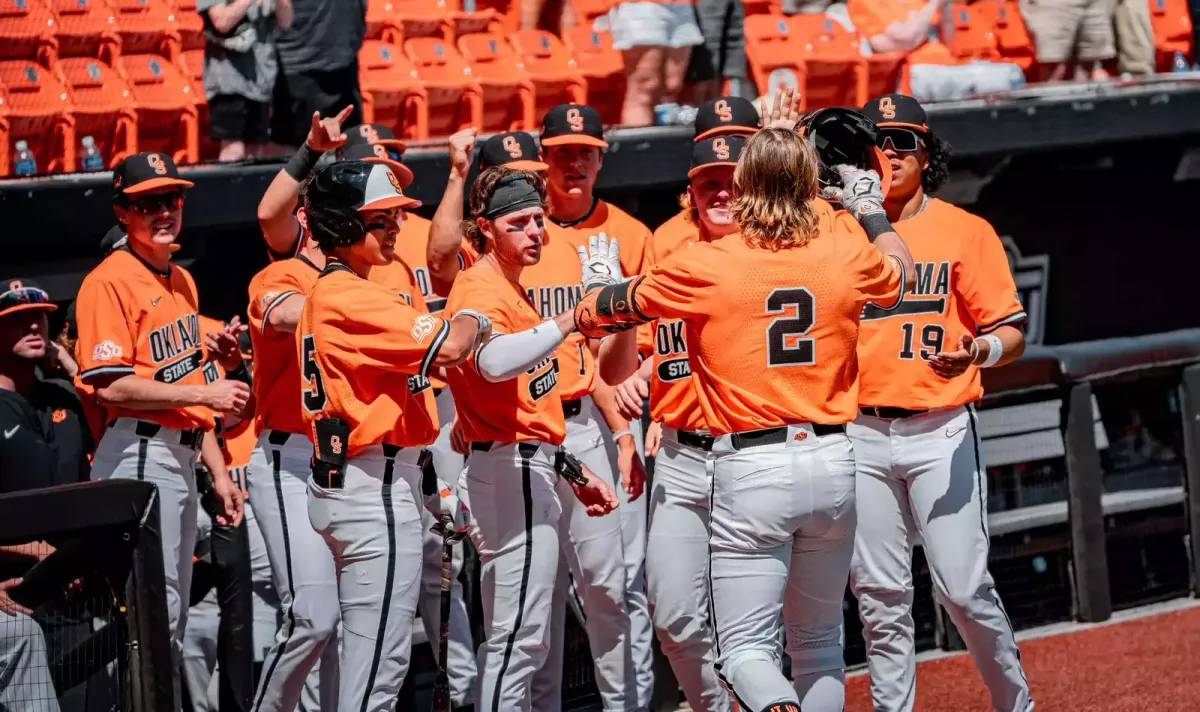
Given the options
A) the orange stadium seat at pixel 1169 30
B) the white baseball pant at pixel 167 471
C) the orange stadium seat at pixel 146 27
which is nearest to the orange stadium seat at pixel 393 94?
the orange stadium seat at pixel 146 27

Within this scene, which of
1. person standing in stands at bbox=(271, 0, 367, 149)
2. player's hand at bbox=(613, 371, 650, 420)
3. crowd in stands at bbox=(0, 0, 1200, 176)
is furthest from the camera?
person standing in stands at bbox=(271, 0, 367, 149)

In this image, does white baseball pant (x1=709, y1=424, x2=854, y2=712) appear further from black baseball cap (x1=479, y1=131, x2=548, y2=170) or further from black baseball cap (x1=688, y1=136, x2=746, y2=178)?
black baseball cap (x1=479, y1=131, x2=548, y2=170)

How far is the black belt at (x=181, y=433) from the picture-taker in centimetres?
447

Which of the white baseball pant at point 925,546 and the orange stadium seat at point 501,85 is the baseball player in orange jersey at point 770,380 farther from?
the orange stadium seat at point 501,85

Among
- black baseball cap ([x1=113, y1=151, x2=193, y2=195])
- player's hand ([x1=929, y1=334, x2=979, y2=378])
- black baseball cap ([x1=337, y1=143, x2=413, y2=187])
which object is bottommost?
player's hand ([x1=929, y1=334, x2=979, y2=378])

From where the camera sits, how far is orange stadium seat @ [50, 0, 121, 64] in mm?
6238

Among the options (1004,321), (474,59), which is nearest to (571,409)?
(1004,321)

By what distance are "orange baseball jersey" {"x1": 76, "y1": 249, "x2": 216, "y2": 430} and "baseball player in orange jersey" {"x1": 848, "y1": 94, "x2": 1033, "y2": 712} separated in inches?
83.4

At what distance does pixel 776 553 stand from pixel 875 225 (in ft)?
3.09

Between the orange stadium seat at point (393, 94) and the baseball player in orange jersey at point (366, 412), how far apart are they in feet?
10.7

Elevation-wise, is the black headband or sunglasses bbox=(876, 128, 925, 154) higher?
sunglasses bbox=(876, 128, 925, 154)

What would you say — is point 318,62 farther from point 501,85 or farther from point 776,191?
point 776,191

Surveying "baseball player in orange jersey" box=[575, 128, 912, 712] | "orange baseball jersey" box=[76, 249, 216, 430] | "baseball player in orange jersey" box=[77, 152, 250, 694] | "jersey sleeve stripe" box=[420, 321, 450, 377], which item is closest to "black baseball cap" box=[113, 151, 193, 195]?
"baseball player in orange jersey" box=[77, 152, 250, 694]

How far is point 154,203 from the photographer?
4527mm
